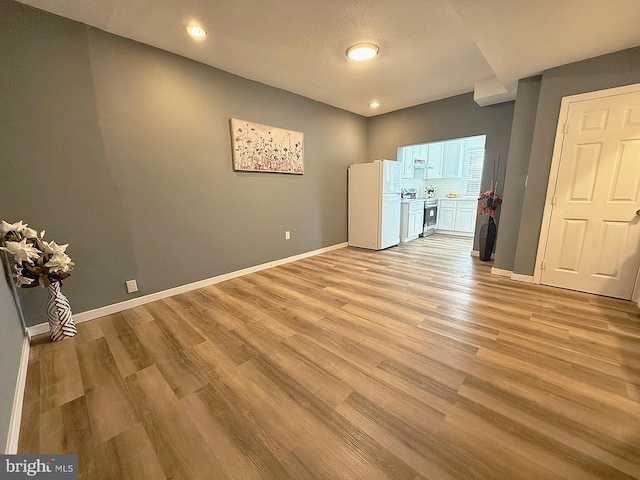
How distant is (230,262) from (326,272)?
1326 millimetres

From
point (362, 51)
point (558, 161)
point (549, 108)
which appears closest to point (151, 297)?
point (362, 51)

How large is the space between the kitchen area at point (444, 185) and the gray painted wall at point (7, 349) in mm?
5304

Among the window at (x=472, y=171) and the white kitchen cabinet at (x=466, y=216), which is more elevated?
the window at (x=472, y=171)

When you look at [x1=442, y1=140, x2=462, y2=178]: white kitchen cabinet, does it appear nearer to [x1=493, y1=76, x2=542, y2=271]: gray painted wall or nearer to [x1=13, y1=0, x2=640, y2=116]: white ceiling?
[x1=13, y1=0, x2=640, y2=116]: white ceiling

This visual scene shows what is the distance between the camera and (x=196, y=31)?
217 centimetres

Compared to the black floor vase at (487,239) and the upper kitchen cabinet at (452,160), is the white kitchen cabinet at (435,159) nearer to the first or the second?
the upper kitchen cabinet at (452,160)

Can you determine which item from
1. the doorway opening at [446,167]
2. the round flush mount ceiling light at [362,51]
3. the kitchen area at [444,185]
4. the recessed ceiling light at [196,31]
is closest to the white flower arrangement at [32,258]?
the recessed ceiling light at [196,31]

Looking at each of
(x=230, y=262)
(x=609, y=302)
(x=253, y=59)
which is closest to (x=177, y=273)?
(x=230, y=262)

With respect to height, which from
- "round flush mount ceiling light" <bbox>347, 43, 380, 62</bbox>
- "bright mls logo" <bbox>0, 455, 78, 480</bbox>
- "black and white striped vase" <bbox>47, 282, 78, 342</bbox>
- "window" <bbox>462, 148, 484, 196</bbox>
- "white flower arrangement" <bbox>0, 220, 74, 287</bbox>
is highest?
"round flush mount ceiling light" <bbox>347, 43, 380, 62</bbox>

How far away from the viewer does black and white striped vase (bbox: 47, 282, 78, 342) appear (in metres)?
1.92

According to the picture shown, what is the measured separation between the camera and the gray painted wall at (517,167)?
2.80 meters

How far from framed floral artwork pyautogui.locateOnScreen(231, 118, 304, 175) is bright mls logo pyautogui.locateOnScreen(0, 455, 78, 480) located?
2788 mm

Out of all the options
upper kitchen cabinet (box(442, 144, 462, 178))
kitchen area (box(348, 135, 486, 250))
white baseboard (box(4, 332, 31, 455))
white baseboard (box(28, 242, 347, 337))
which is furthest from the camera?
upper kitchen cabinet (box(442, 144, 462, 178))

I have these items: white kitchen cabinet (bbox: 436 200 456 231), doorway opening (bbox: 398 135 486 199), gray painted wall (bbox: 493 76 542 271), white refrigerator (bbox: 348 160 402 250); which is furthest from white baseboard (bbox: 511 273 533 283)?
doorway opening (bbox: 398 135 486 199)
